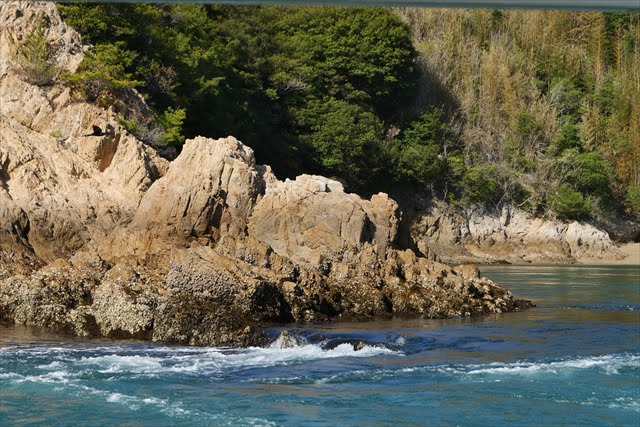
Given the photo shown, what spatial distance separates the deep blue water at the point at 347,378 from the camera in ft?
30.5

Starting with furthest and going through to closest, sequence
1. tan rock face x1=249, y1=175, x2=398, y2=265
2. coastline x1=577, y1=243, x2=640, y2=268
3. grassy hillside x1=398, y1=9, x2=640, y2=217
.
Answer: grassy hillside x1=398, y1=9, x2=640, y2=217
coastline x1=577, y1=243, x2=640, y2=268
tan rock face x1=249, y1=175, x2=398, y2=265

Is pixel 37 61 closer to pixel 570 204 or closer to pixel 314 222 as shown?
pixel 314 222

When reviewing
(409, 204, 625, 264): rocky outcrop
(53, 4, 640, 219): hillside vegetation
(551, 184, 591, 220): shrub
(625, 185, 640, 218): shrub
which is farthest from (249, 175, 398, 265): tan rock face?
(625, 185, 640, 218): shrub

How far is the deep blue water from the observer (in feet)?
30.5

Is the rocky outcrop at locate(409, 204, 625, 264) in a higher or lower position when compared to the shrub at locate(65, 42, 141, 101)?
lower

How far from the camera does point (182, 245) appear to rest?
17312mm

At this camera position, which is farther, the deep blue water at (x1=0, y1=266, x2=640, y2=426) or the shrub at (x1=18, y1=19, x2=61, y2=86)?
the shrub at (x1=18, y1=19, x2=61, y2=86)

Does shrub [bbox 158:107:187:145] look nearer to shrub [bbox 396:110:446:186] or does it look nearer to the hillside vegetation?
the hillside vegetation

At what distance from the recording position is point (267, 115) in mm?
38812

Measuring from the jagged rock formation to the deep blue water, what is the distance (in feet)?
2.76

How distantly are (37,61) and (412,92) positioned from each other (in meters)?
27.6

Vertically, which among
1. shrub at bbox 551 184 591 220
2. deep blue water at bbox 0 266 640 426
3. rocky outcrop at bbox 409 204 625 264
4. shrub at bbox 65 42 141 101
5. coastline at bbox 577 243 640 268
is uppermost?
shrub at bbox 65 42 141 101

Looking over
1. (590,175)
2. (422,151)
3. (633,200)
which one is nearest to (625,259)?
(590,175)

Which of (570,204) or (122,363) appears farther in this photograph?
(570,204)
